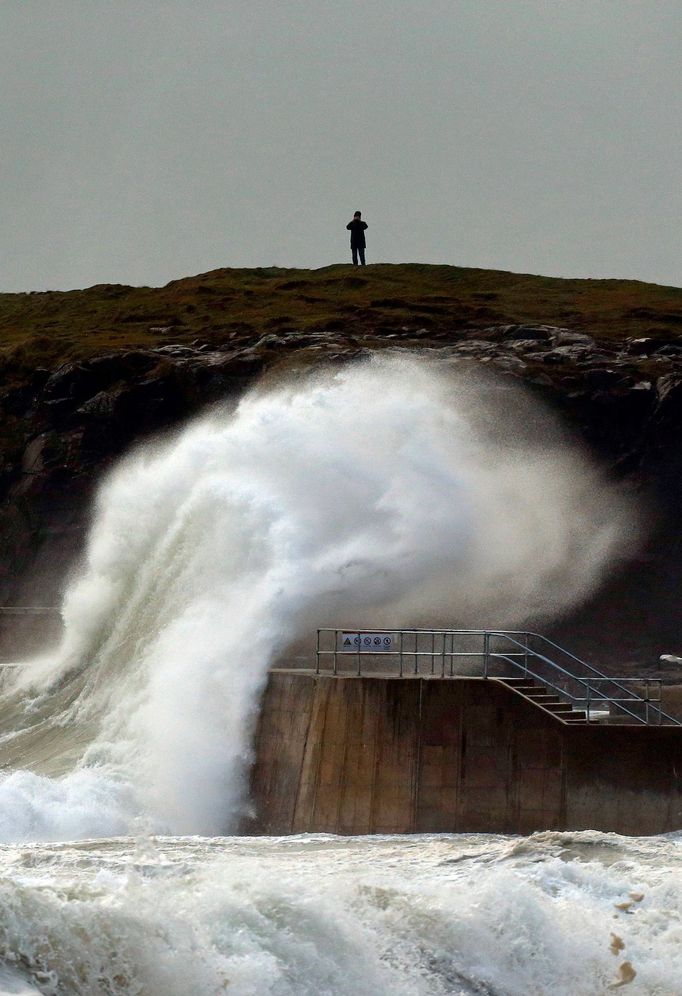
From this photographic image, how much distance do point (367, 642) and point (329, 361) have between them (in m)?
29.7

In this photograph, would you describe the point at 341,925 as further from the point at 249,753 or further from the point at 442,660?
the point at 442,660

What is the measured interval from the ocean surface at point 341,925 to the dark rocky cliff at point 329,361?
94.1 ft

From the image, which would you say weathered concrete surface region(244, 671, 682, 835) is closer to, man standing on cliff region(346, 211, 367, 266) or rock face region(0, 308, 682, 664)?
rock face region(0, 308, 682, 664)

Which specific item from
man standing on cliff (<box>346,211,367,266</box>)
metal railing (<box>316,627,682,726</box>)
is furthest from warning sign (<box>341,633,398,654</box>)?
man standing on cliff (<box>346,211,367,266</box>)

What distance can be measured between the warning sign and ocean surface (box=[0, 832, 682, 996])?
5.06 metres

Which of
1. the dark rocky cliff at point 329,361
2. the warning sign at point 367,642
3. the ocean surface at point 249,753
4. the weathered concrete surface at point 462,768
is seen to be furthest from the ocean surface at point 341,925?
the dark rocky cliff at point 329,361

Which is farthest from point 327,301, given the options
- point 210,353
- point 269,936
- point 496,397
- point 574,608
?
point 269,936

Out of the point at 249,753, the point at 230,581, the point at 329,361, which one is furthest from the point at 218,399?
the point at 249,753

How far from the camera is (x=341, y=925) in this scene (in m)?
14.3

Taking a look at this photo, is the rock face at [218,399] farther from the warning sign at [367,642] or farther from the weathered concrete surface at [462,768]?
the weathered concrete surface at [462,768]

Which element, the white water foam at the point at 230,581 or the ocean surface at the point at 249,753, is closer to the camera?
the ocean surface at the point at 249,753

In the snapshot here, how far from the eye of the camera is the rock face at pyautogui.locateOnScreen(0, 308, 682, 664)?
1927 inches

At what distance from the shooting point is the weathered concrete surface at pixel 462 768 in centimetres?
1964

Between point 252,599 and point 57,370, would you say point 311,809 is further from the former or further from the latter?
point 57,370
